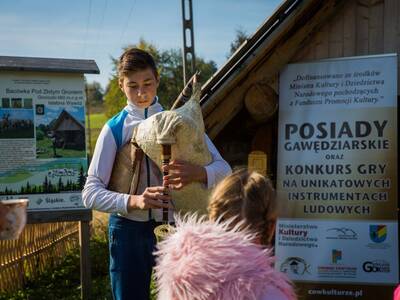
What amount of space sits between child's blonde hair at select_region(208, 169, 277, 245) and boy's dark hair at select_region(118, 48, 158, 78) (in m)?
0.89

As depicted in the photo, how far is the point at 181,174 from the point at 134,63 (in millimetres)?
570

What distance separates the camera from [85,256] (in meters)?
5.96

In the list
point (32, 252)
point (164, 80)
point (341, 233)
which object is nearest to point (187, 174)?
point (341, 233)

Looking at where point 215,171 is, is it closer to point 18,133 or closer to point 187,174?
point 187,174

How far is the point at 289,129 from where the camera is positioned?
4738 millimetres

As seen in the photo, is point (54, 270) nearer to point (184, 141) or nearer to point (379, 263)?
point (379, 263)

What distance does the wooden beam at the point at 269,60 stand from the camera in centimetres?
438

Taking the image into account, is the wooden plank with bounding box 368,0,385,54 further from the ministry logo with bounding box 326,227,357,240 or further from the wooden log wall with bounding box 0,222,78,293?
the wooden log wall with bounding box 0,222,78,293

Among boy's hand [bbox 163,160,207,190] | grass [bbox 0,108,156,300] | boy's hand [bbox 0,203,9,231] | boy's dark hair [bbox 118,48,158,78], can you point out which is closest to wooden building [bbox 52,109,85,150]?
grass [bbox 0,108,156,300]


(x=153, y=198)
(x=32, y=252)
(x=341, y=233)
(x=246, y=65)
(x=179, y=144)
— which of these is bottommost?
(x=32, y=252)

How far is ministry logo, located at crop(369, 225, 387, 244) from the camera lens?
14.7ft

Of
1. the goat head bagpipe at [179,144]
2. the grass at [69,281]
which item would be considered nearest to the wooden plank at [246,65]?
the goat head bagpipe at [179,144]

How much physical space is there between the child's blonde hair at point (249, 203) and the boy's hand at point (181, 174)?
19.4 inches

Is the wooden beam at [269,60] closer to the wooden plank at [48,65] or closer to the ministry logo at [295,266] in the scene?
the ministry logo at [295,266]
